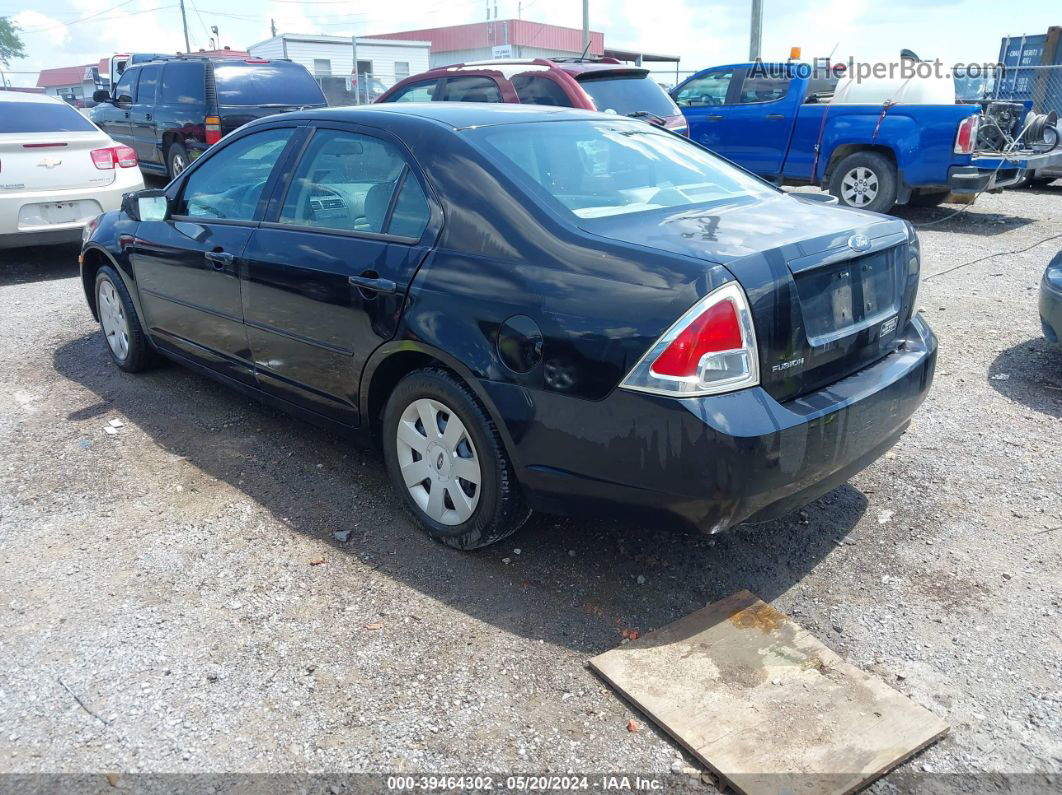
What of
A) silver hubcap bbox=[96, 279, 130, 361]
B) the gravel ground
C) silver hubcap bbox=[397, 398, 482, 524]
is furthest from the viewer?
silver hubcap bbox=[96, 279, 130, 361]

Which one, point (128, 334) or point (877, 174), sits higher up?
point (877, 174)

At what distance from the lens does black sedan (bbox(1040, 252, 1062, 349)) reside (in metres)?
4.88

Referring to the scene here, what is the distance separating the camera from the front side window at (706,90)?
1183cm

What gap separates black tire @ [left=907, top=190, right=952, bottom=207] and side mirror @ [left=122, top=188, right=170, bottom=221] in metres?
9.34

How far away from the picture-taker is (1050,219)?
421 inches

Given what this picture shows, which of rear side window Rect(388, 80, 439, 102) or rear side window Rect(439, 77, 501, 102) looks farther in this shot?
rear side window Rect(388, 80, 439, 102)

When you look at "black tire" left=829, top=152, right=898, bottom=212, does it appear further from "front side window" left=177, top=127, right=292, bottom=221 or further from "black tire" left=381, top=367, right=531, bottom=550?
"black tire" left=381, top=367, right=531, bottom=550

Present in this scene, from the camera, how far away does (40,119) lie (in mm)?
8273

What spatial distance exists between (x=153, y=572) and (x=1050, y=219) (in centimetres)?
1112

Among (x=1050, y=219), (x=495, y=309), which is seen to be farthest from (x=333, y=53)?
(x=495, y=309)

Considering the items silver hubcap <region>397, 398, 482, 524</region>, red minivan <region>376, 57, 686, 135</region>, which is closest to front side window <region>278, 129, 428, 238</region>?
silver hubcap <region>397, 398, 482, 524</region>

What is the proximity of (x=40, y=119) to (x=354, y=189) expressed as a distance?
249 inches

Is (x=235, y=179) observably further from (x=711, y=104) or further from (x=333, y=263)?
(x=711, y=104)

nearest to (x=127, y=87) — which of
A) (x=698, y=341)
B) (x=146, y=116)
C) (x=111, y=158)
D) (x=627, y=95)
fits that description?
(x=146, y=116)
